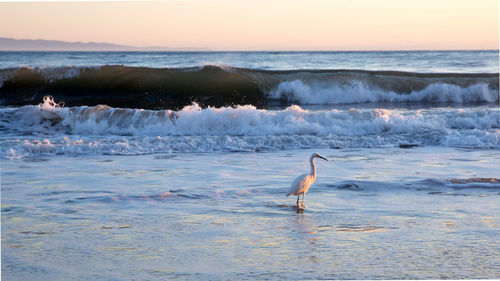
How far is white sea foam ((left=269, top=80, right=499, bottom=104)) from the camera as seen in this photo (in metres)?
23.4

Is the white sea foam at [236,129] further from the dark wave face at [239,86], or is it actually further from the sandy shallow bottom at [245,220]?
the dark wave face at [239,86]

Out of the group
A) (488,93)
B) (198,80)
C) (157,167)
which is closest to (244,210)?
(157,167)

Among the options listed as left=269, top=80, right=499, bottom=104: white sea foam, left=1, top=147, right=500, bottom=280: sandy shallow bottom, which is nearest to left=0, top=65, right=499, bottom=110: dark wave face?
left=269, top=80, right=499, bottom=104: white sea foam

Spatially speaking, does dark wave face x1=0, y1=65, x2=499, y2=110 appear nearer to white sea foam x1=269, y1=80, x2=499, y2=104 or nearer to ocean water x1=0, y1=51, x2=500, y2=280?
white sea foam x1=269, y1=80, x2=499, y2=104

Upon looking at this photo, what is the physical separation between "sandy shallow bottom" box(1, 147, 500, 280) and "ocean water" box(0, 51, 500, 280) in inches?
0.8

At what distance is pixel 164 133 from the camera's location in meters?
14.3

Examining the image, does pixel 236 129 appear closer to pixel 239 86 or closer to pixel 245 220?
pixel 245 220

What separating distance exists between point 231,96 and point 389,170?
13.7 metres

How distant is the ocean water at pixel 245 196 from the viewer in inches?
190

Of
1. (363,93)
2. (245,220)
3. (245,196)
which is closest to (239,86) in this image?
(363,93)

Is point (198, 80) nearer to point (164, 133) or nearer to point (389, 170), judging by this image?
point (164, 133)

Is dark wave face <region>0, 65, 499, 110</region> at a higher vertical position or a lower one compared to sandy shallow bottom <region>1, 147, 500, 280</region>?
higher

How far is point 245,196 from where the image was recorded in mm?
7375

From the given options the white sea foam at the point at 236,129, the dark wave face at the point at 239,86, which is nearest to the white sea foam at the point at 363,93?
the dark wave face at the point at 239,86
